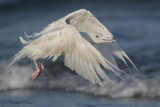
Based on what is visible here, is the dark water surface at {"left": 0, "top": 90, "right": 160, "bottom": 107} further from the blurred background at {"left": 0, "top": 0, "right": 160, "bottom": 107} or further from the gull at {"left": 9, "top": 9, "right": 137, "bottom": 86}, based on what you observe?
the gull at {"left": 9, "top": 9, "right": 137, "bottom": 86}

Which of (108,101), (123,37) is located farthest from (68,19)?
(123,37)

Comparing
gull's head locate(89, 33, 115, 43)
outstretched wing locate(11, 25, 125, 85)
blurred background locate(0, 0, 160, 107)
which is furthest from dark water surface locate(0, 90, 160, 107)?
outstretched wing locate(11, 25, 125, 85)

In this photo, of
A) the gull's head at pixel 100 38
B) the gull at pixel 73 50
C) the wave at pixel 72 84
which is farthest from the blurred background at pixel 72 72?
the gull at pixel 73 50

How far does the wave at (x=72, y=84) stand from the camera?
10.1 metres

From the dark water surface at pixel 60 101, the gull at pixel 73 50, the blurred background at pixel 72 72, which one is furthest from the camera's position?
the blurred background at pixel 72 72

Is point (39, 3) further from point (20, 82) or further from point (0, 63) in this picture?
point (20, 82)

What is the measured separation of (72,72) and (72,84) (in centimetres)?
100

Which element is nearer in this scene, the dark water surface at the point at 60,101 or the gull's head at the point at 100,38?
the gull's head at the point at 100,38

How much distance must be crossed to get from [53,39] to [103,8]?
1228 centimetres

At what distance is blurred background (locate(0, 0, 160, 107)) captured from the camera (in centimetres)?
966

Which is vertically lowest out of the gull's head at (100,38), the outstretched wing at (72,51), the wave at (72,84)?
the outstretched wing at (72,51)

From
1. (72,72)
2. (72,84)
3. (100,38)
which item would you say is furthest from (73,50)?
(72,72)

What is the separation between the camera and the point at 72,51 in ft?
22.7

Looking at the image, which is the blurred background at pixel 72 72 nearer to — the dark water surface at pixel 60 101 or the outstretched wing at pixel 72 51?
the dark water surface at pixel 60 101
